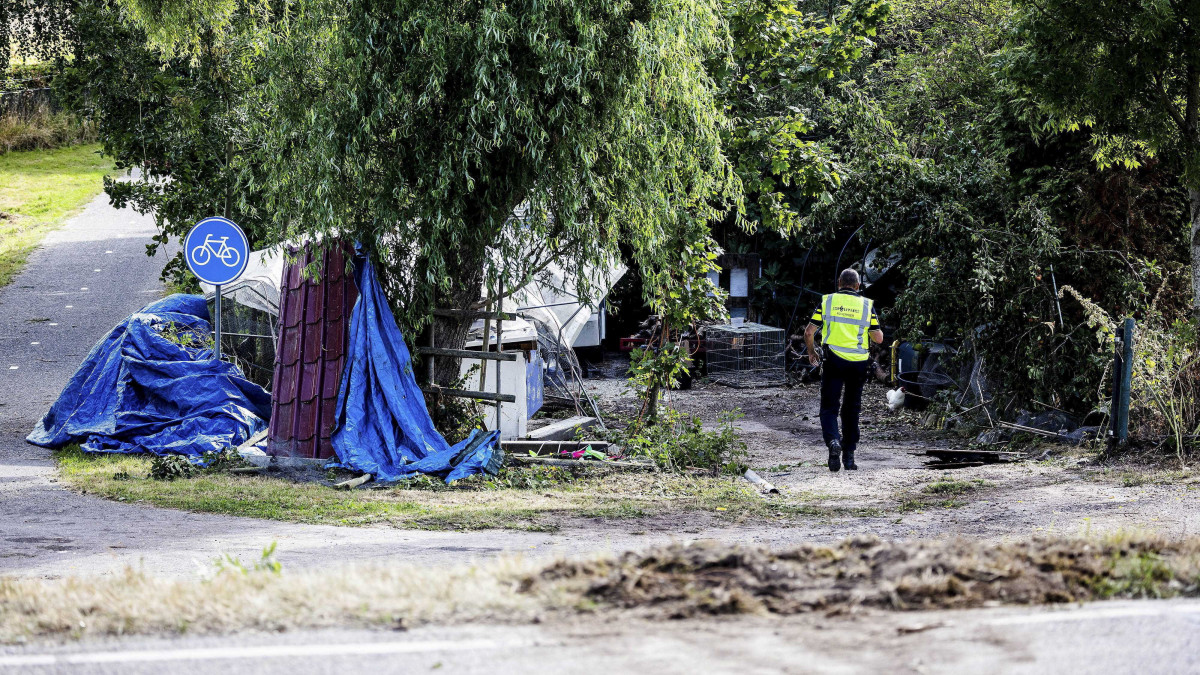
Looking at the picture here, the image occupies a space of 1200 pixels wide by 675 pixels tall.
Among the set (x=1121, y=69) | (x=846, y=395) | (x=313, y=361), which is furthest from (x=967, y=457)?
(x=313, y=361)

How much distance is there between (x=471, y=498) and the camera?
9383 mm

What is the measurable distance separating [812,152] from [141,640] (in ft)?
33.5

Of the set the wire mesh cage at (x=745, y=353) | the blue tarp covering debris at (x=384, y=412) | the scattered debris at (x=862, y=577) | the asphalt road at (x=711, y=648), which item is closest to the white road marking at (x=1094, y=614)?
the asphalt road at (x=711, y=648)

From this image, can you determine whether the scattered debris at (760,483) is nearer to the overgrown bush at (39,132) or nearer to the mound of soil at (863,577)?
the mound of soil at (863,577)

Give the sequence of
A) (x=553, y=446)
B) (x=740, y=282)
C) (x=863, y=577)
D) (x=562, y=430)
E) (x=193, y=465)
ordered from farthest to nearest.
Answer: (x=740, y=282) < (x=562, y=430) < (x=553, y=446) < (x=193, y=465) < (x=863, y=577)

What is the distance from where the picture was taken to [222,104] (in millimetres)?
15273

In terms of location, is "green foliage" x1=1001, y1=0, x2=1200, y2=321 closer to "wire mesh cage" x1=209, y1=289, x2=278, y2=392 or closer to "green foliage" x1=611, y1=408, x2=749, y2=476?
"green foliage" x1=611, y1=408, x2=749, y2=476

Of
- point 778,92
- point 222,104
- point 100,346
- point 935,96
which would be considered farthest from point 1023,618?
point 935,96

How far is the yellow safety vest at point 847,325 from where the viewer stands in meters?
10.5

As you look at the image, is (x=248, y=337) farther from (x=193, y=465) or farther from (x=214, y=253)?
(x=193, y=465)

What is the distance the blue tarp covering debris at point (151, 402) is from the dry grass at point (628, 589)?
24.1ft

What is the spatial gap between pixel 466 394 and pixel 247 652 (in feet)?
23.7

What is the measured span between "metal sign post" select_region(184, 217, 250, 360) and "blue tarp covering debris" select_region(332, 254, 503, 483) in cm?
197

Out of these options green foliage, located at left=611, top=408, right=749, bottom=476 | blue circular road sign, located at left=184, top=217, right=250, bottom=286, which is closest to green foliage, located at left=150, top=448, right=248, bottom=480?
blue circular road sign, located at left=184, top=217, right=250, bottom=286
